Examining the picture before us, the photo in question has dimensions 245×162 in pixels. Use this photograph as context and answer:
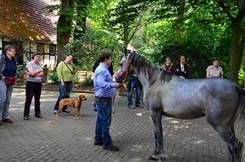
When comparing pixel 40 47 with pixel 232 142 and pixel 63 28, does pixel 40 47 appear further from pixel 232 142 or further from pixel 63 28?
pixel 232 142

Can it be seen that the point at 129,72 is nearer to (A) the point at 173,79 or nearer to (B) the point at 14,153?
(A) the point at 173,79

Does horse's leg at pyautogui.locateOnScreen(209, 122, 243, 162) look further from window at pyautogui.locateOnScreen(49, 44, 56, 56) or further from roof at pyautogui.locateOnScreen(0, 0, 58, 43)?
window at pyautogui.locateOnScreen(49, 44, 56, 56)

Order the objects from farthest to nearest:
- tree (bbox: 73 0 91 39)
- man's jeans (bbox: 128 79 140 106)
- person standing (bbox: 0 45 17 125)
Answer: tree (bbox: 73 0 91 39) < man's jeans (bbox: 128 79 140 106) < person standing (bbox: 0 45 17 125)

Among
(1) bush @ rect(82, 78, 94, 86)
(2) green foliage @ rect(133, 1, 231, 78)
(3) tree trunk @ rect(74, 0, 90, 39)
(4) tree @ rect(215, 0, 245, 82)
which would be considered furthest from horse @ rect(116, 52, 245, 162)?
(3) tree trunk @ rect(74, 0, 90, 39)

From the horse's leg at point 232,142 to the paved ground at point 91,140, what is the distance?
0.77 meters

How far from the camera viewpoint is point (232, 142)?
557 centimetres

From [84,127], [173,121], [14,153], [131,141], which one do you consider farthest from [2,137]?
[173,121]

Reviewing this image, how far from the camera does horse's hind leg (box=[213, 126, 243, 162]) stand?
5531 millimetres

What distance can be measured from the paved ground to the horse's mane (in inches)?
58.8

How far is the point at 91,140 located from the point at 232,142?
125 inches

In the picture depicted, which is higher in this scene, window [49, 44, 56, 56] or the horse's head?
window [49, 44, 56, 56]

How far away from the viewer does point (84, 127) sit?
880 cm

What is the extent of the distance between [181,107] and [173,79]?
59 centimetres

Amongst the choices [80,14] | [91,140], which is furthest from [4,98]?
[80,14]
